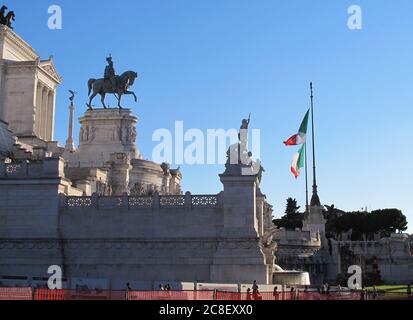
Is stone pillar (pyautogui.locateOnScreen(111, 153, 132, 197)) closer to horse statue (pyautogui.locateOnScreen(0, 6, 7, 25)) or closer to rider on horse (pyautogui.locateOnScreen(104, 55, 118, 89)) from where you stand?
rider on horse (pyautogui.locateOnScreen(104, 55, 118, 89))

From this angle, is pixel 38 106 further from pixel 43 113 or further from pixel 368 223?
pixel 368 223

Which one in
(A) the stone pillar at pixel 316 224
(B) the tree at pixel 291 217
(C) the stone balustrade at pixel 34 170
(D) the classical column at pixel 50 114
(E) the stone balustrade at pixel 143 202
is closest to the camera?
(E) the stone balustrade at pixel 143 202

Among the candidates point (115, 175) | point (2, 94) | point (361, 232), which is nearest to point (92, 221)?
point (115, 175)

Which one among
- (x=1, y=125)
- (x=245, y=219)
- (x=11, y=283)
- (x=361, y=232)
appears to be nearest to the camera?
(x=11, y=283)

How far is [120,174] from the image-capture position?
184 feet

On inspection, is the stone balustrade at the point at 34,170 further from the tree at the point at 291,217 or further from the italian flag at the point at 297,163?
the tree at the point at 291,217

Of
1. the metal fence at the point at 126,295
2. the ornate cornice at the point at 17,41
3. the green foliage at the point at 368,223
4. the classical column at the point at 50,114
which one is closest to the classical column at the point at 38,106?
the classical column at the point at 50,114

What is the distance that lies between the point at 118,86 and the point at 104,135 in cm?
522

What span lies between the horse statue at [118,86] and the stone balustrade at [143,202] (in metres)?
26.5

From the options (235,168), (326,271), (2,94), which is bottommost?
(326,271)

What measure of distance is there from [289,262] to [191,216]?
29.2m

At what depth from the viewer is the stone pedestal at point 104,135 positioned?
62.3 metres

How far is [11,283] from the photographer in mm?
31141

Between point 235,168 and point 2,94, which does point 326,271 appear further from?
point 2,94
